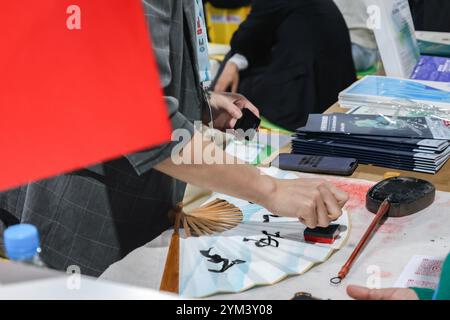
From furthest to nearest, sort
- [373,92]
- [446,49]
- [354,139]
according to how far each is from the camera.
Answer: [446,49] < [373,92] < [354,139]

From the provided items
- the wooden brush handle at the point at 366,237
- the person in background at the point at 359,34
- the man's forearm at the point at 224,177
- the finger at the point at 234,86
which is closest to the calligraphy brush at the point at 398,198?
the wooden brush handle at the point at 366,237

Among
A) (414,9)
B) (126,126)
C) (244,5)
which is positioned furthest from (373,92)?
(244,5)

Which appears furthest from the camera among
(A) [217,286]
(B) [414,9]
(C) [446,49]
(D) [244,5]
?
(D) [244,5]

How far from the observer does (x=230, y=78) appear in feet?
8.87

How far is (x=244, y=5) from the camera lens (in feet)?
14.7

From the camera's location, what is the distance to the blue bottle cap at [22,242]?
0.61 m

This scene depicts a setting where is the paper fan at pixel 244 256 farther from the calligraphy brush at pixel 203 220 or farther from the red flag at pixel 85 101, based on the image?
the red flag at pixel 85 101

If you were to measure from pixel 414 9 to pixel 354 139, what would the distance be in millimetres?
1281

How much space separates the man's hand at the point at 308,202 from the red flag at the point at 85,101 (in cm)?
54

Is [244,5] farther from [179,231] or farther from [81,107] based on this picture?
[81,107]

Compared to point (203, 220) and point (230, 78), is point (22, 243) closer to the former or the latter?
point (203, 220)

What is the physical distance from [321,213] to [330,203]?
22 mm

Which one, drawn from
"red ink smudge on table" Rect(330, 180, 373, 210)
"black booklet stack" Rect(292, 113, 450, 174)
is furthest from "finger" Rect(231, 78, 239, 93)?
"red ink smudge on table" Rect(330, 180, 373, 210)

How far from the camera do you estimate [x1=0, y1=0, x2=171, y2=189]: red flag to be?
1.88ft
